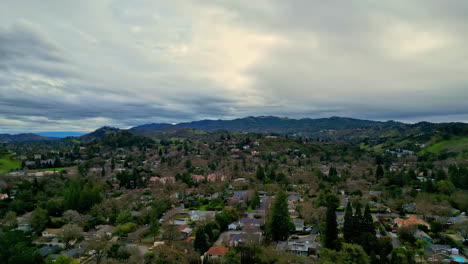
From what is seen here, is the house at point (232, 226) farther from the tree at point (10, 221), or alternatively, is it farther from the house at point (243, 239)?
the tree at point (10, 221)

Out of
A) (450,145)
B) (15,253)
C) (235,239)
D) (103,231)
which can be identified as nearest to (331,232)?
(235,239)

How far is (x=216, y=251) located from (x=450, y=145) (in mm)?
105723

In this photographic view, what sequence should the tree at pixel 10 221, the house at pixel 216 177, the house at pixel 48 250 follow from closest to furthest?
the house at pixel 48 250 < the tree at pixel 10 221 < the house at pixel 216 177

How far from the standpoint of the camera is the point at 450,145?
91.6 metres

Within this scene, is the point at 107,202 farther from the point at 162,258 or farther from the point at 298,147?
the point at 298,147

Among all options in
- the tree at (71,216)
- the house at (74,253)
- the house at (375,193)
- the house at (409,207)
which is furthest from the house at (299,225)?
the tree at (71,216)

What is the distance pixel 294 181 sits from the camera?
191ft

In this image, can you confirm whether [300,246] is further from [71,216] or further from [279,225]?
[71,216]

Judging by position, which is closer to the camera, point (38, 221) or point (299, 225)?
point (299, 225)

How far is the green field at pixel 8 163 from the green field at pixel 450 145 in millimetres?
146293

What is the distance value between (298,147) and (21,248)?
308ft

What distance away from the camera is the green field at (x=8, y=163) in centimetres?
7994

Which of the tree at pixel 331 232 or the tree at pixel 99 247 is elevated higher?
the tree at pixel 331 232

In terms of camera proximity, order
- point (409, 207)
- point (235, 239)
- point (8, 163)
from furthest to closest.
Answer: point (8, 163) < point (409, 207) < point (235, 239)
